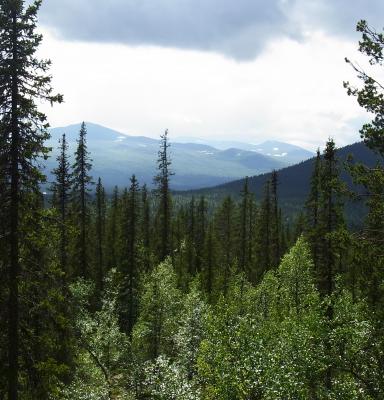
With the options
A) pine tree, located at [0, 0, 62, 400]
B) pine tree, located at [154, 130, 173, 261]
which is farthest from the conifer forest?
pine tree, located at [154, 130, 173, 261]

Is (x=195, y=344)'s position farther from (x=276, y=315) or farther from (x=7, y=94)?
(x=7, y=94)

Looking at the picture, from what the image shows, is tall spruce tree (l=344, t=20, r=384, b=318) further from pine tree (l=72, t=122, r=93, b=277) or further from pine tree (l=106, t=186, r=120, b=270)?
pine tree (l=106, t=186, r=120, b=270)

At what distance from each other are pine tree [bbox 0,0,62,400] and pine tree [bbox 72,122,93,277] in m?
25.5

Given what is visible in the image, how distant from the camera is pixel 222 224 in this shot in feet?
243

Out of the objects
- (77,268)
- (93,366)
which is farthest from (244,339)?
(77,268)

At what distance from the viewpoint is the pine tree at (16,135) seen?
15.7 meters

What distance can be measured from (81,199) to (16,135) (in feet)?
98.7

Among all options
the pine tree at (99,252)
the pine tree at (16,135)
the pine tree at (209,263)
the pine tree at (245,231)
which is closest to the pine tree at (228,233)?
the pine tree at (245,231)

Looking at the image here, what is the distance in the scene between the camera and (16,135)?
16.0 m

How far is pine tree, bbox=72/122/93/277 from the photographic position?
44156 mm

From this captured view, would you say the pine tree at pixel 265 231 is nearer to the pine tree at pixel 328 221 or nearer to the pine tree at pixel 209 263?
the pine tree at pixel 209 263

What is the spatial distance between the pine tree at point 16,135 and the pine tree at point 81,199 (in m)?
25.5

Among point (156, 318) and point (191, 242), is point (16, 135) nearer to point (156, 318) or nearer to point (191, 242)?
point (156, 318)

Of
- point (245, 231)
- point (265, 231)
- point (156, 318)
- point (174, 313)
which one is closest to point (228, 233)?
point (245, 231)
